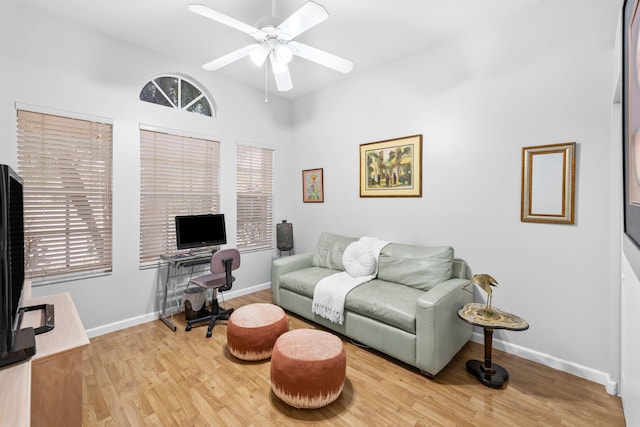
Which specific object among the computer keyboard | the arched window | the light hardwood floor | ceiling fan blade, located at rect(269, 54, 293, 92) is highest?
the arched window

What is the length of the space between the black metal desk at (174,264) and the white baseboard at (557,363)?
2940mm

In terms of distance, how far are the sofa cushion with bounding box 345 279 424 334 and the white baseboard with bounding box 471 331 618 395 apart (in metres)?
0.84

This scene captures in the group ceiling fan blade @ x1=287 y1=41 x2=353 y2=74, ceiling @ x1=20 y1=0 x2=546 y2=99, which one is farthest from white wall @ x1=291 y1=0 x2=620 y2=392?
ceiling fan blade @ x1=287 y1=41 x2=353 y2=74

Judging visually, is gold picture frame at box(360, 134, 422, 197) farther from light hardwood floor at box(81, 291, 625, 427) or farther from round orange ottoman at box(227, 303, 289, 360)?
round orange ottoman at box(227, 303, 289, 360)

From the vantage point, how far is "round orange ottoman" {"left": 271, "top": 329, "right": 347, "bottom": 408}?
1.81 metres

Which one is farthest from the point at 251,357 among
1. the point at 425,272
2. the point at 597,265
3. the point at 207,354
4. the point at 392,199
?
the point at 597,265

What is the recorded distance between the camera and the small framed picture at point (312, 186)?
417cm

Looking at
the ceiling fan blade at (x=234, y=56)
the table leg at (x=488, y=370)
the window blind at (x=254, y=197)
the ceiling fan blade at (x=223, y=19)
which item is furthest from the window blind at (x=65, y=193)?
the table leg at (x=488, y=370)

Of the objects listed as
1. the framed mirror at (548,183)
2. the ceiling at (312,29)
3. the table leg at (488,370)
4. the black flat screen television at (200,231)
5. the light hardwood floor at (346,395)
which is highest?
the ceiling at (312,29)

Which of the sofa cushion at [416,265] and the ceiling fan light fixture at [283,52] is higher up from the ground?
the ceiling fan light fixture at [283,52]

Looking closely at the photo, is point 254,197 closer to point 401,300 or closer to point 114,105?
point 114,105

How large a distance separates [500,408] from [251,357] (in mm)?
1813

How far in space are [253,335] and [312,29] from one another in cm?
279

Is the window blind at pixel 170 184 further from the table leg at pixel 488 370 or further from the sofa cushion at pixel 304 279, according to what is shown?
the table leg at pixel 488 370
